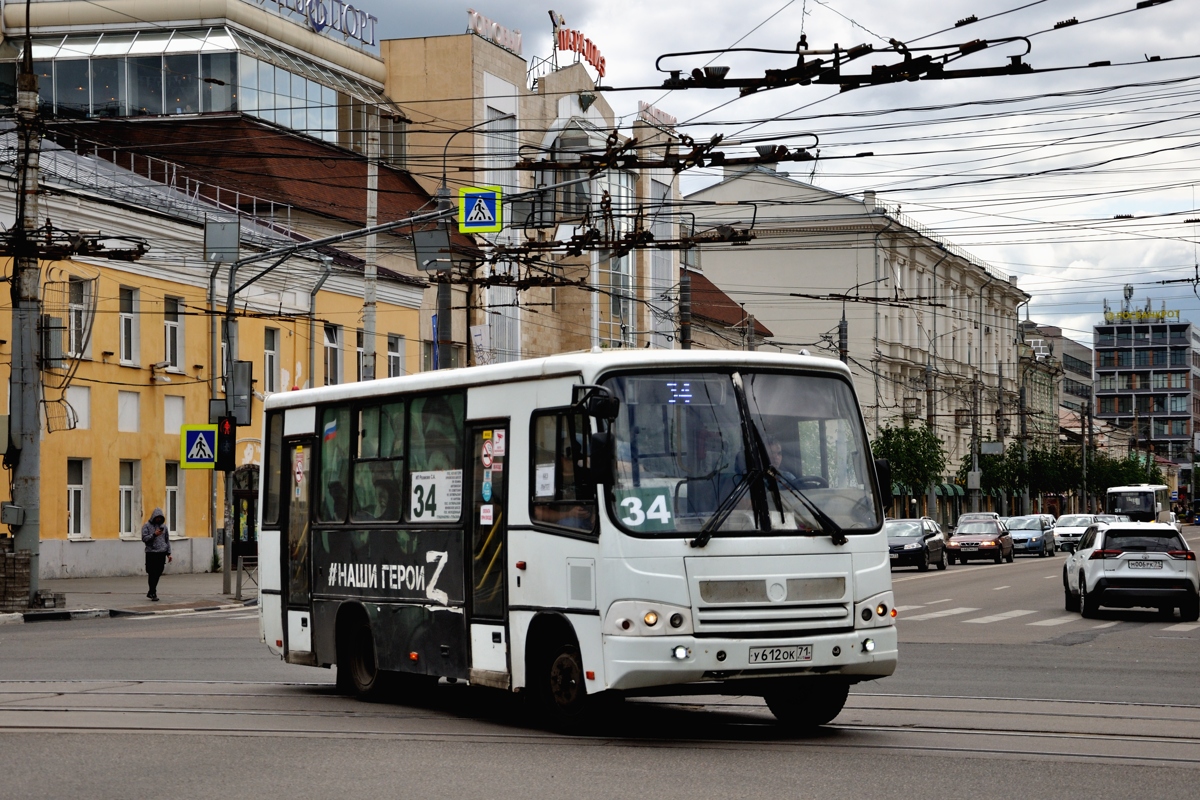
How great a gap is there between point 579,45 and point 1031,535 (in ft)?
83.3

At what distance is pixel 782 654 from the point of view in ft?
37.4

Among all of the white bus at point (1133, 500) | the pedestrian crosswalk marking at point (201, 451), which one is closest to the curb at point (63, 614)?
the pedestrian crosswalk marking at point (201, 451)

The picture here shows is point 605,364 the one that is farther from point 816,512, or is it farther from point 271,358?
point 271,358

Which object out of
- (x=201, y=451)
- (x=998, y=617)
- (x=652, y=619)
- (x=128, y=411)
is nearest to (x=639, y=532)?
(x=652, y=619)

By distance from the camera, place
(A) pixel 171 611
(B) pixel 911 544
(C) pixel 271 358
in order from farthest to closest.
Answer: (C) pixel 271 358 < (B) pixel 911 544 < (A) pixel 171 611

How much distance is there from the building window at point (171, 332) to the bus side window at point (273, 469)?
2736 cm

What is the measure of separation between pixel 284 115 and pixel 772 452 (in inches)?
1747

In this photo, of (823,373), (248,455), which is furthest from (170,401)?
(823,373)

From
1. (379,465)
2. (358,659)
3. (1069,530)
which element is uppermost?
(379,465)

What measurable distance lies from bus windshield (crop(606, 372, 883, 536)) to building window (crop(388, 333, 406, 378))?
41.7 meters

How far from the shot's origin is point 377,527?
Result: 46.7ft

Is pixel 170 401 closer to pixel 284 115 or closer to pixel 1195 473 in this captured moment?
pixel 284 115

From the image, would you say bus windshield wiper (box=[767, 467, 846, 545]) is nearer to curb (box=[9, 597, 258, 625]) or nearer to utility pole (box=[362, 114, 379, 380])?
curb (box=[9, 597, 258, 625])

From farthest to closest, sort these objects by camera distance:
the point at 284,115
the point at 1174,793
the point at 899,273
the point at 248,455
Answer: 1. the point at 899,273
2. the point at 284,115
3. the point at 248,455
4. the point at 1174,793
